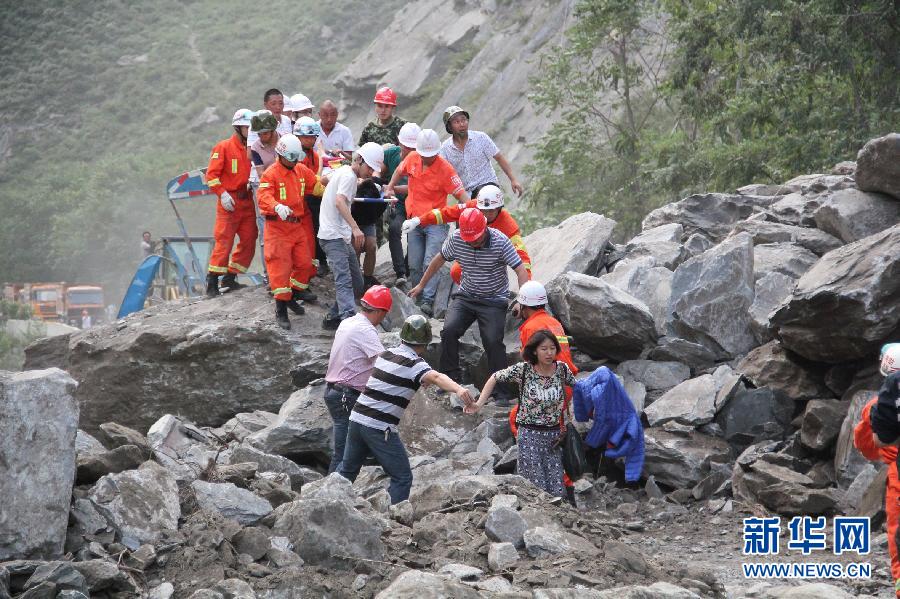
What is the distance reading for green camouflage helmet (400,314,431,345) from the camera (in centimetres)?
653

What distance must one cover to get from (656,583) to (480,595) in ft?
3.15

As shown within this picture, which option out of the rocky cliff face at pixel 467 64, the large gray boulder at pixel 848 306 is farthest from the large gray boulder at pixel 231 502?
the rocky cliff face at pixel 467 64

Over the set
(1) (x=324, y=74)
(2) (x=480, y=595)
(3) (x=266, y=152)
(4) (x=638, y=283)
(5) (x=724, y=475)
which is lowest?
(5) (x=724, y=475)

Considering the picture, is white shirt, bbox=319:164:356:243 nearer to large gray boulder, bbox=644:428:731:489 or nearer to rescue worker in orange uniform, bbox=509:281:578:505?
rescue worker in orange uniform, bbox=509:281:578:505

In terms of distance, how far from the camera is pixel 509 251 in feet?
27.8

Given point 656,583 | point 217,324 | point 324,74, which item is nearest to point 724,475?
point 656,583

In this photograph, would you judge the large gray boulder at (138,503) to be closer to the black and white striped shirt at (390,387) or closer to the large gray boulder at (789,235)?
the black and white striped shirt at (390,387)

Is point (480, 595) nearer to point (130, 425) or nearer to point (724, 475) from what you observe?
point (724, 475)

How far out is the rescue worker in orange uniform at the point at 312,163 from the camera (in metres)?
9.61

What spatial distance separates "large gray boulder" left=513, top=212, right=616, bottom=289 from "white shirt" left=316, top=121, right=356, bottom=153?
7.79 feet

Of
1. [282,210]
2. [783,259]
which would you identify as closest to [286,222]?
[282,210]

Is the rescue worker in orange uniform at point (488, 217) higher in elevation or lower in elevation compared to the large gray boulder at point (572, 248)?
higher

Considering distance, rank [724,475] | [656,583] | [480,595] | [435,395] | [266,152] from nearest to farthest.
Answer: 1. [480,595]
2. [656,583]
3. [724,475]
4. [435,395]
5. [266,152]

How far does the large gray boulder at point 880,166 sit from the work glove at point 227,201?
20.2 feet
